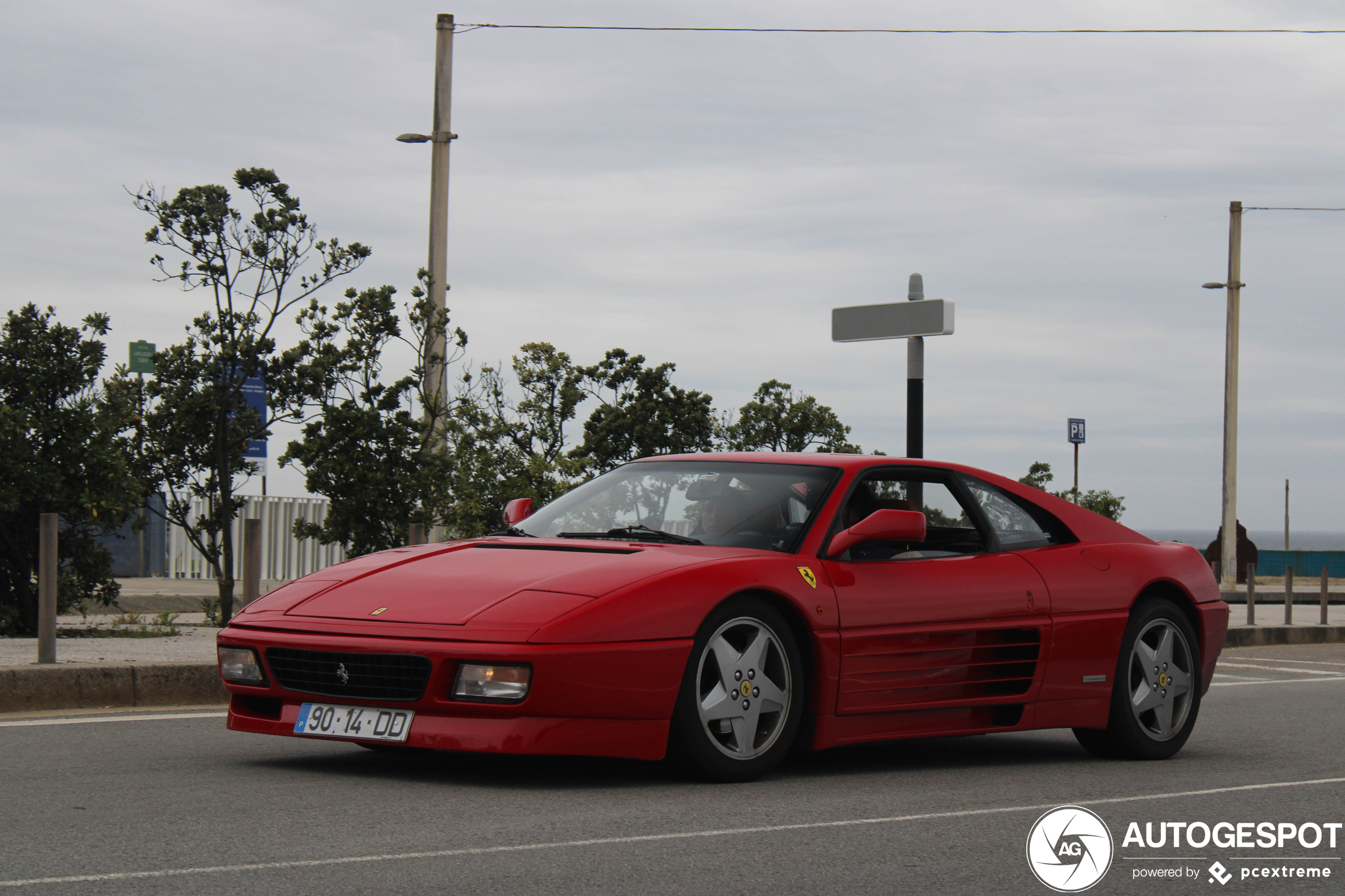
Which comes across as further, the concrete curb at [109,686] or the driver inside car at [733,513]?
the concrete curb at [109,686]

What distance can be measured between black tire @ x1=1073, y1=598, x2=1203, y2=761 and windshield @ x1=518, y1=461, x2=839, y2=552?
5.64ft

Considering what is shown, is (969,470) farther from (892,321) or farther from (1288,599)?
(1288,599)

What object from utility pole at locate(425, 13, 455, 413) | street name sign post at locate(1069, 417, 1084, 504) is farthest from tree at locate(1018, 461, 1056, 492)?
utility pole at locate(425, 13, 455, 413)

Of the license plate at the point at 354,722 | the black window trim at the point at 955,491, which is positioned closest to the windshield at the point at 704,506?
the black window trim at the point at 955,491

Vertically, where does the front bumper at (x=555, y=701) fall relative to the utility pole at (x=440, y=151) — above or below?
below

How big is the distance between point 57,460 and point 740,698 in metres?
8.51

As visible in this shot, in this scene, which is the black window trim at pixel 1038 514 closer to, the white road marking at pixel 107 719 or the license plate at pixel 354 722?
the license plate at pixel 354 722

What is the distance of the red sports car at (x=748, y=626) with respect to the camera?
220 inches

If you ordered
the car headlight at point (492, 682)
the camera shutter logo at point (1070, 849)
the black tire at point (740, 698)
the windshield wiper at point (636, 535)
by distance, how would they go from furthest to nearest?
the windshield wiper at point (636, 535)
the black tire at point (740, 698)
the car headlight at point (492, 682)
the camera shutter logo at point (1070, 849)

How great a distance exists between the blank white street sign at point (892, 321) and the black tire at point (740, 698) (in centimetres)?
601

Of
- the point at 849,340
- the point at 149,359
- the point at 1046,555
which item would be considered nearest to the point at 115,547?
the point at 149,359

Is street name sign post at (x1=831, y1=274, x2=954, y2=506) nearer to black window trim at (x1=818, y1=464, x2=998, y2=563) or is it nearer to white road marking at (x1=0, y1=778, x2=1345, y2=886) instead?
black window trim at (x1=818, y1=464, x2=998, y2=563)

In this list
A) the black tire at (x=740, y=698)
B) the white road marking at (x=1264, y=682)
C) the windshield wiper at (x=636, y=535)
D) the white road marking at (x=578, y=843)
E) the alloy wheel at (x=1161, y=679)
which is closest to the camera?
the white road marking at (x=578, y=843)

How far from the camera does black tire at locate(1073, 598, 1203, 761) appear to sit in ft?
24.2
